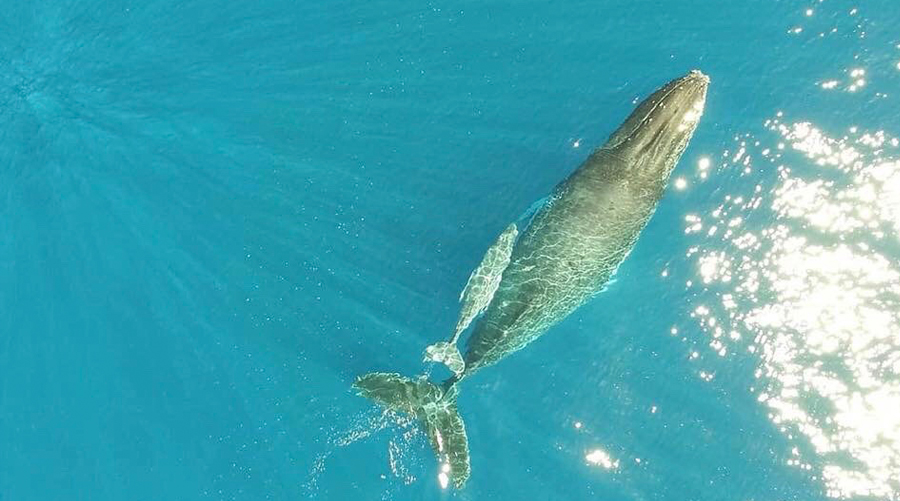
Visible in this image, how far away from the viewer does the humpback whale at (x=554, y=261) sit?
12.9 m

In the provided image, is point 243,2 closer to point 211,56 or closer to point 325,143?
point 211,56

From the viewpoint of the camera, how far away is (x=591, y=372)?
532 inches

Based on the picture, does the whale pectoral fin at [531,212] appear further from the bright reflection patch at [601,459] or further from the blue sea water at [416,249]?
the bright reflection patch at [601,459]

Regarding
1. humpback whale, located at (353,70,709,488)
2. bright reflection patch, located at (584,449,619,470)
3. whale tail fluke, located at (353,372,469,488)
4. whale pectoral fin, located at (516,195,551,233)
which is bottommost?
bright reflection patch, located at (584,449,619,470)

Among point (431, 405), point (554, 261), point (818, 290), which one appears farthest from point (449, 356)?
point (818, 290)

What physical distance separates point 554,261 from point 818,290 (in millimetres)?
4520

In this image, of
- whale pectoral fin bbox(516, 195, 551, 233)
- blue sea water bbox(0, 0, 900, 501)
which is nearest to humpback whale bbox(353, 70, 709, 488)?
whale pectoral fin bbox(516, 195, 551, 233)

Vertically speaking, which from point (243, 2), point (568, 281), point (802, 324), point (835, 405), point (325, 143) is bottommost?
point (835, 405)

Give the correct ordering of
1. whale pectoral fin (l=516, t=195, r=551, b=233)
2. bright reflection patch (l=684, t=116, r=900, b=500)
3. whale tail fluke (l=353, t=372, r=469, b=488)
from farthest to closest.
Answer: whale pectoral fin (l=516, t=195, r=551, b=233) < whale tail fluke (l=353, t=372, r=469, b=488) < bright reflection patch (l=684, t=116, r=900, b=500)

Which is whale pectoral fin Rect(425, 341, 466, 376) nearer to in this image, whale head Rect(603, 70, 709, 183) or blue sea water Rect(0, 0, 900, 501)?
blue sea water Rect(0, 0, 900, 501)

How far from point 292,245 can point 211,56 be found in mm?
4302

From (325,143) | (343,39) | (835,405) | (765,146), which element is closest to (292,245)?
(325,143)

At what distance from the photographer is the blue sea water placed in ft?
43.4

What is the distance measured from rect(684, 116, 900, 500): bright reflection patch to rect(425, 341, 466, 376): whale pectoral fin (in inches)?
160
